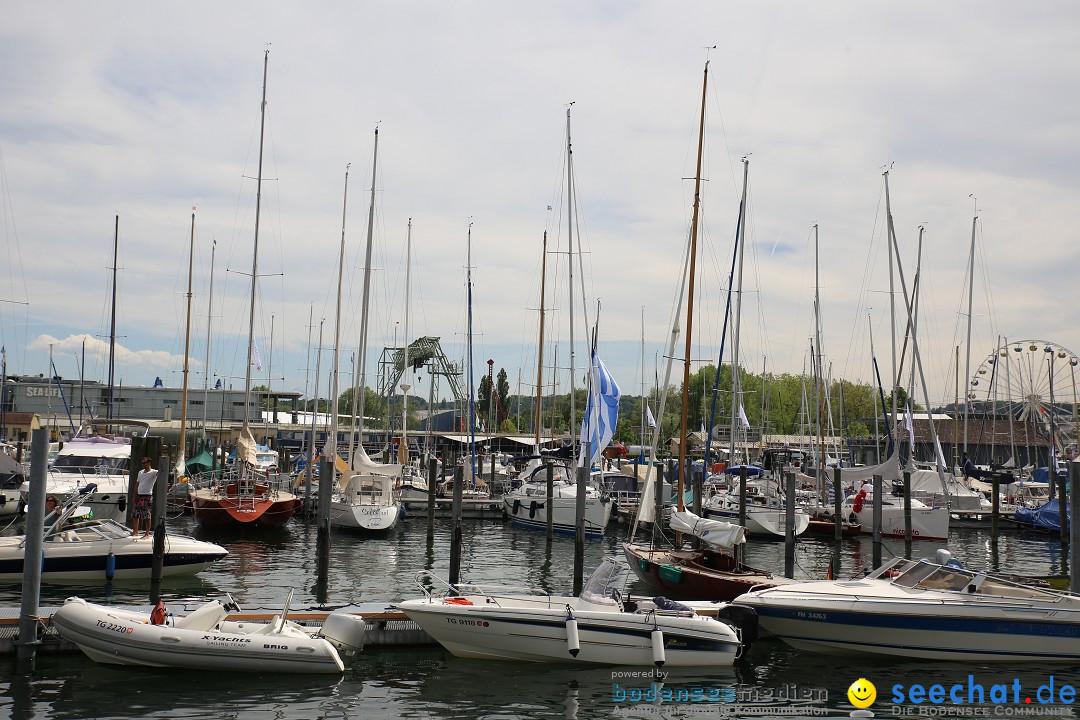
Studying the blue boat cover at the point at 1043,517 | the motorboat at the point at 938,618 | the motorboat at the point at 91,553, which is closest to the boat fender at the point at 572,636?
the motorboat at the point at 938,618

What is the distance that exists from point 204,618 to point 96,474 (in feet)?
76.9

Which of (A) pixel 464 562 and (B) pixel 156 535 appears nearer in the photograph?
(B) pixel 156 535

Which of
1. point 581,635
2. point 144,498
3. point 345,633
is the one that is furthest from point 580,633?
point 144,498

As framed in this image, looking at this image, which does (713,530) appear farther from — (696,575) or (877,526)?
(877,526)

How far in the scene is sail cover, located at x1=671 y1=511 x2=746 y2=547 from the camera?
73.3 ft

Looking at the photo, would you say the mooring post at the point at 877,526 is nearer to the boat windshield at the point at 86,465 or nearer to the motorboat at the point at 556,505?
the motorboat at the point at 556,505

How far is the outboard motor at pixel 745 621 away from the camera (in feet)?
55.3

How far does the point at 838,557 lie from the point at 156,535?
22749mm

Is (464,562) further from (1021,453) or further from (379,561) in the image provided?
(1021,453)

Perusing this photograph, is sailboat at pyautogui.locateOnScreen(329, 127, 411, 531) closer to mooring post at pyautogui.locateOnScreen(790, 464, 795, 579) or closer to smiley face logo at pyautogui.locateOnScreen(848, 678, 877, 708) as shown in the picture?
mooring post at pyautogui.locateOnScreen(790, 464, 795, 579)

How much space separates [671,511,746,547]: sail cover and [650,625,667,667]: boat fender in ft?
22.2

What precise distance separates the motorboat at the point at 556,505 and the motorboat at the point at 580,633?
1576cm

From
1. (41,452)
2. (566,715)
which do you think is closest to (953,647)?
(566,715)

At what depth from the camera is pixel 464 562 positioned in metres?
28.8
